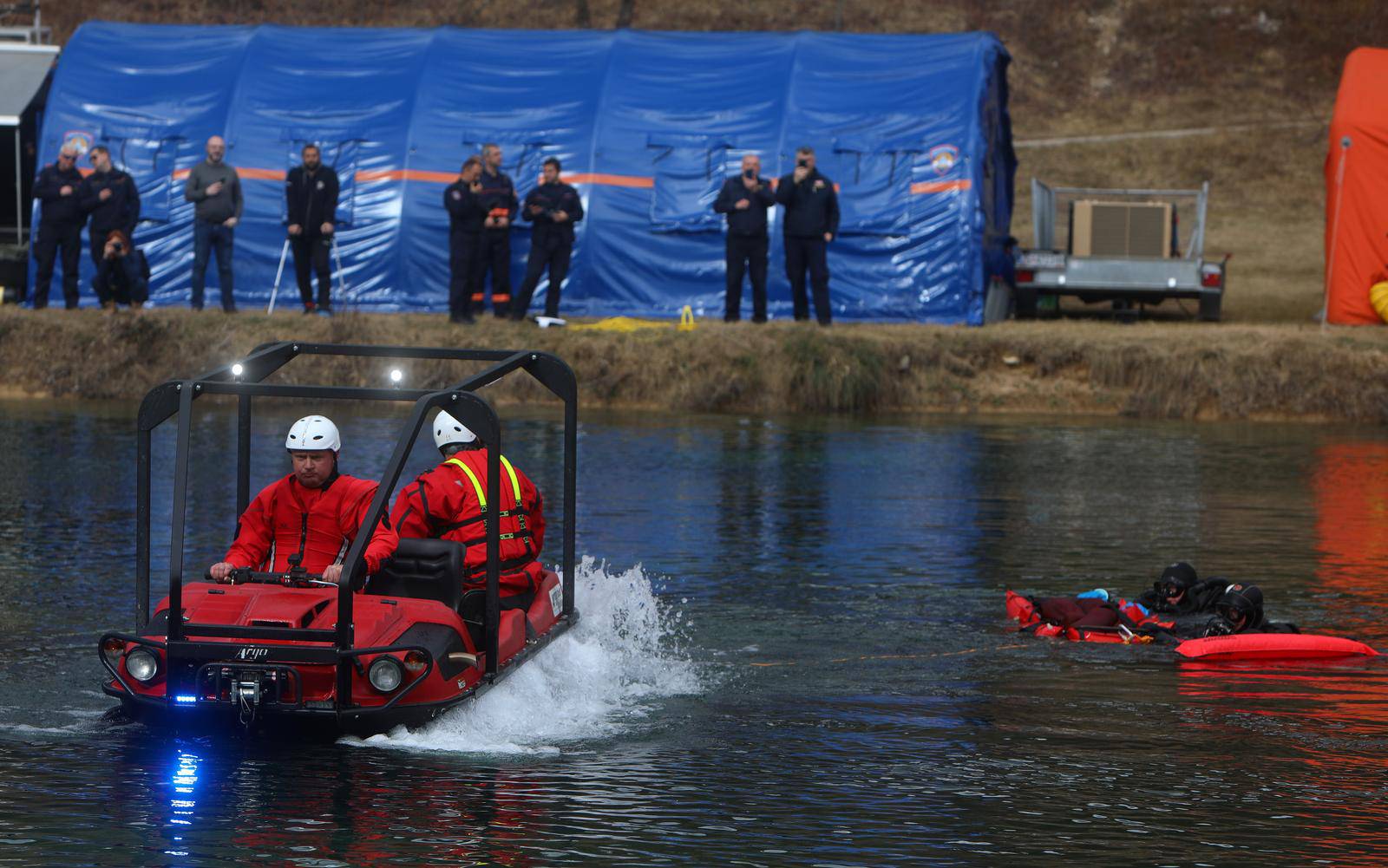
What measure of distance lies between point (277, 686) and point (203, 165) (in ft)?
60.8

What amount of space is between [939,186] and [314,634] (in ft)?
65.8

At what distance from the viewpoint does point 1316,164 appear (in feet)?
164

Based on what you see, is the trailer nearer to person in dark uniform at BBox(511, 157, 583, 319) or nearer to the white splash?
person in dark uniform at BBox(511, 157, 583, 319)

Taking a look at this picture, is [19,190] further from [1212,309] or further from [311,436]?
[311,436]

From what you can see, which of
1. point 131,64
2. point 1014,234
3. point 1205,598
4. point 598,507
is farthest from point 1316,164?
point 1205,598

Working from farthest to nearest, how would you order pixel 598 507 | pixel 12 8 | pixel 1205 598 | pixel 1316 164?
1. pixel 1316 164
2. pixel 12 8
3. pixel 598 507
4. pixel 1205 598

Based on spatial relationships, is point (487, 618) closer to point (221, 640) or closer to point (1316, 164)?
point (221, 640)

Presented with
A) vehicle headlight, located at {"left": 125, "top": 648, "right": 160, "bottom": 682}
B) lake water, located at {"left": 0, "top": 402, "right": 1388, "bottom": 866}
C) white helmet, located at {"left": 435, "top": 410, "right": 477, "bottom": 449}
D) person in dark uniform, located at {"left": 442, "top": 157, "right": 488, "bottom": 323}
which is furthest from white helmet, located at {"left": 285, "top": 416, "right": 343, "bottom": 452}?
person in dark uniform, located at {"left": 442, "top": 157, "right": 488, "bottom": 323}

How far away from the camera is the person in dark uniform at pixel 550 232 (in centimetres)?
2609

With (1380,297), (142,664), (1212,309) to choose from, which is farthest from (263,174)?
(142,664)

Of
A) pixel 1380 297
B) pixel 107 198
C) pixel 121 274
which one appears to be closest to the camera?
pixel 107 198

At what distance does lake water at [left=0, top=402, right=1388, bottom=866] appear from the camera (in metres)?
8.16

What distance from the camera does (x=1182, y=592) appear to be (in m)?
12.8

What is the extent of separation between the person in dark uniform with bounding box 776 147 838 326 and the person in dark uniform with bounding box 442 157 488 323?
3.71 m
